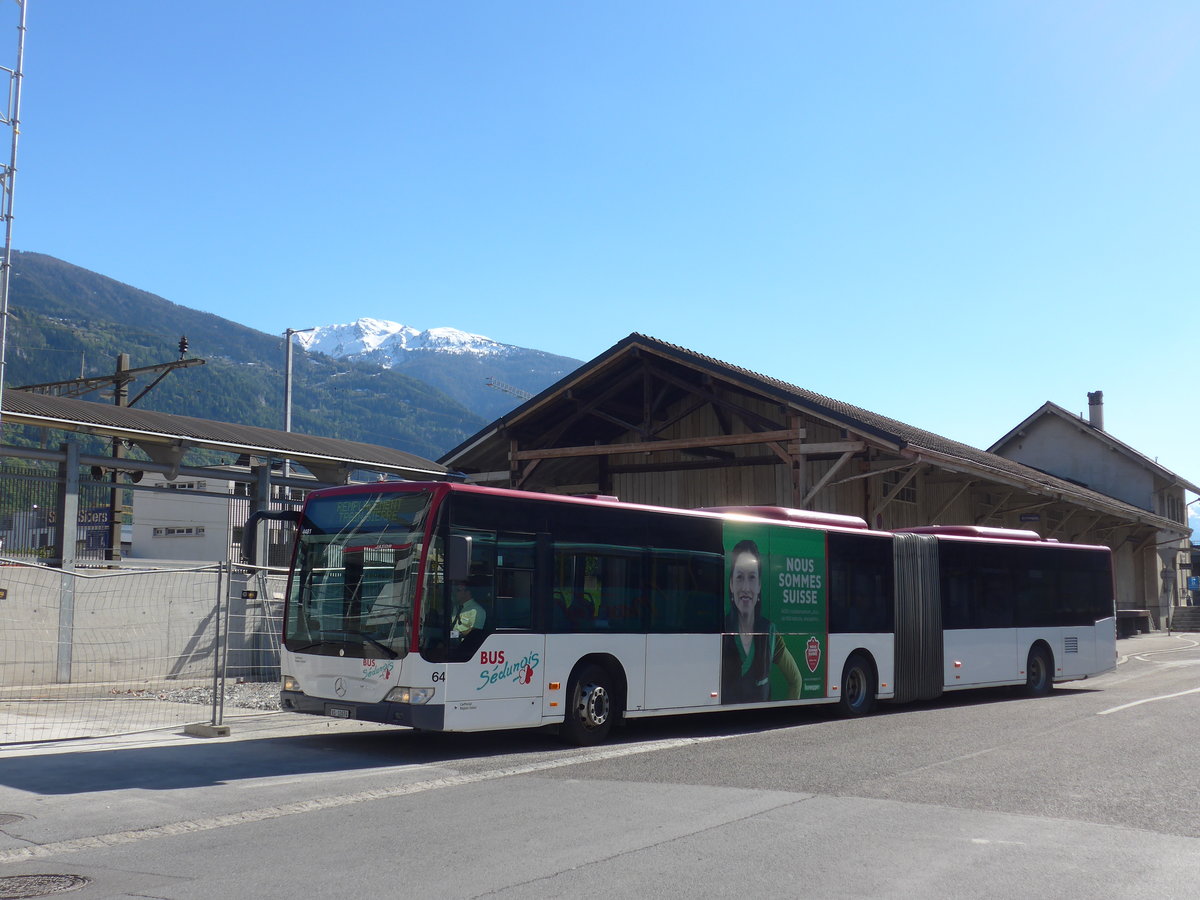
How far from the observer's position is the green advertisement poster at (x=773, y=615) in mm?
14562

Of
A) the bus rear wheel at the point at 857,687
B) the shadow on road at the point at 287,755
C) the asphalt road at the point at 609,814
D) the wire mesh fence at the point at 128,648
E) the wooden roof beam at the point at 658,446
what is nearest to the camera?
the asphalt road at the point at 609,814

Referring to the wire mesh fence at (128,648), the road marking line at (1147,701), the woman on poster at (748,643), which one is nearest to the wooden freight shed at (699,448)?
the road marking line at (1147,701)

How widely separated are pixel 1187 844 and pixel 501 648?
6.35 meters

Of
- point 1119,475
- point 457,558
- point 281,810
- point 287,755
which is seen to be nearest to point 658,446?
point 457,558

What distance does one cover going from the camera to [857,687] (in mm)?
16703

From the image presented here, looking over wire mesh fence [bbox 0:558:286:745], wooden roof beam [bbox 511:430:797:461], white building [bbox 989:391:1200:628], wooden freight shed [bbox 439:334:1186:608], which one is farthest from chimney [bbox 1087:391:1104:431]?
wire mesh fence [bbox 0:558:286:745]

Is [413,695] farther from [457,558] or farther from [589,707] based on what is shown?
[589,707]

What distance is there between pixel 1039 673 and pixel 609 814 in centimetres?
1470

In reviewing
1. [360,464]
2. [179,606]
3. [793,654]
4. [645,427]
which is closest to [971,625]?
[793,654]

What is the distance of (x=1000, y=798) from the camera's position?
9109 millimetres

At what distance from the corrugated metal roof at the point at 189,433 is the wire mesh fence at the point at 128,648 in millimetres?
2110

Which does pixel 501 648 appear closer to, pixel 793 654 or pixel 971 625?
pixel 793 654

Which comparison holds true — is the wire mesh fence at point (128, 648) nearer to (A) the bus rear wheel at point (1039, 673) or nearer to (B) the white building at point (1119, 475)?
(A) the bus rear wheel at point (1039, 673)

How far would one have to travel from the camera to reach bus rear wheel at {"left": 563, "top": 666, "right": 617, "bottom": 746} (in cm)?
1221
